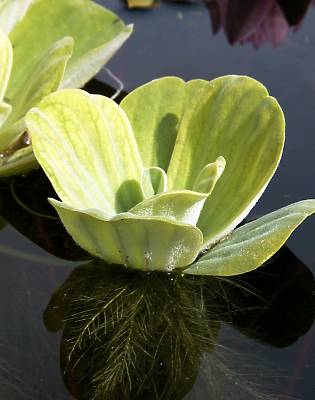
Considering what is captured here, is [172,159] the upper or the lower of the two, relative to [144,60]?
upper

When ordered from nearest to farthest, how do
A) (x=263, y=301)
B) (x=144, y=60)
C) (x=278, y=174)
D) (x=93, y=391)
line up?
1. (x=93, y=391)
2. (x=263, y=301)
3. (x=278, y=174)
4. (x=144, y=60)

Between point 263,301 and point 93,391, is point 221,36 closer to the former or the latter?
point 263,301

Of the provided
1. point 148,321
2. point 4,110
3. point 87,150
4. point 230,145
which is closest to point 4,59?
point 4,110

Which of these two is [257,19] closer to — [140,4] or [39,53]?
[140,4]

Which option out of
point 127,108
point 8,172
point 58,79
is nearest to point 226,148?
point 127,108

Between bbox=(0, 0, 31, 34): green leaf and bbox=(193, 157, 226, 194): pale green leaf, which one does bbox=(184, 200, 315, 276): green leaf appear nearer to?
bbox=(193, 157, 226, 194): pale green leaf
